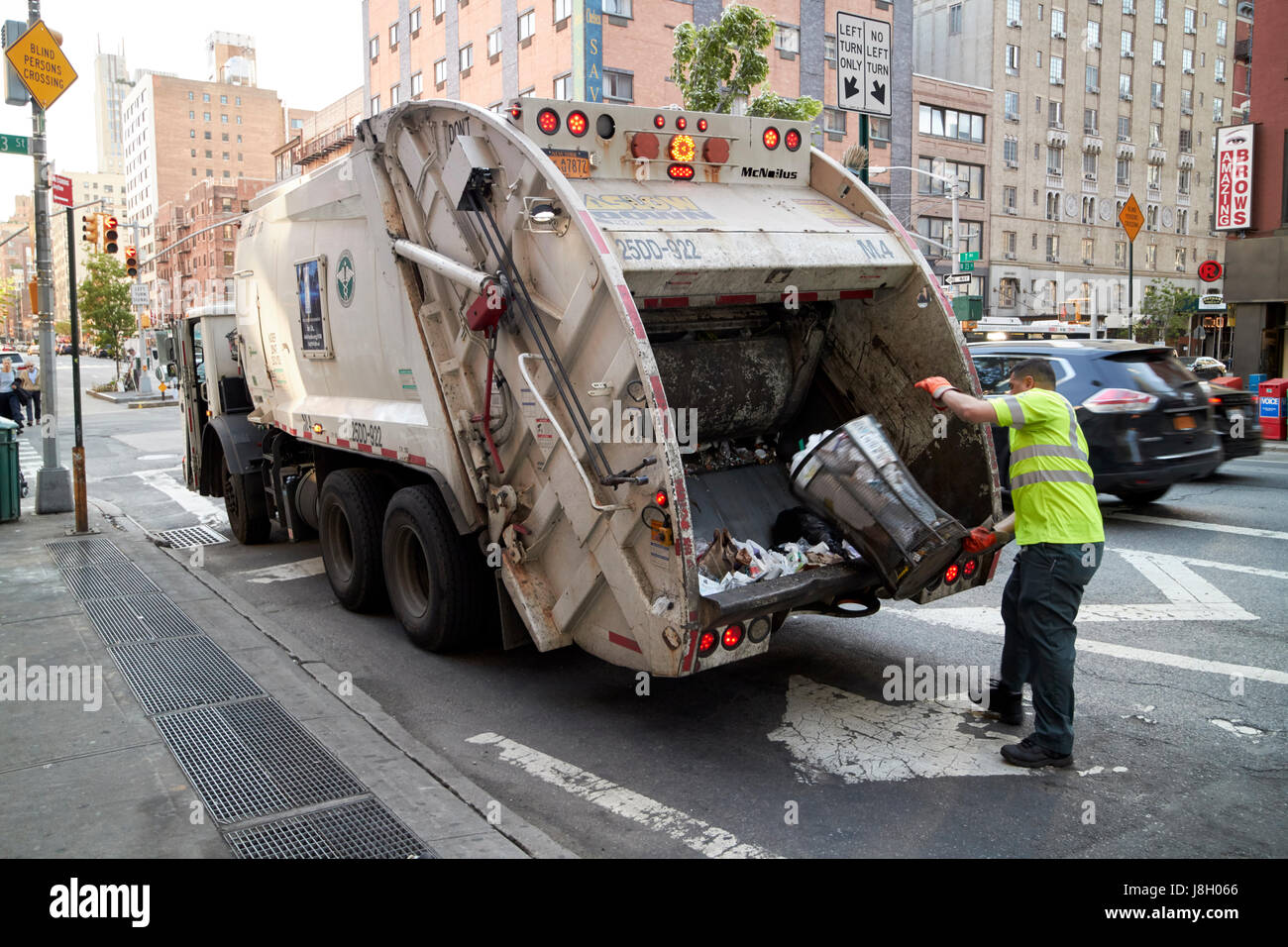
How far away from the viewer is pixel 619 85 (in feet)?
114

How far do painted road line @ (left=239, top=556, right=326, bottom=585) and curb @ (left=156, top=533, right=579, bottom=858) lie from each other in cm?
74

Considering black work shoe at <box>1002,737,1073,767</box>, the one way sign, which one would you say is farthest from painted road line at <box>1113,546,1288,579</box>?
the one way sign

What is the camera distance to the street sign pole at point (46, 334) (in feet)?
35.7

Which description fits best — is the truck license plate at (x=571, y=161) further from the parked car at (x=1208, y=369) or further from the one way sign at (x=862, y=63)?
the parked car at (x=1208, y=369)

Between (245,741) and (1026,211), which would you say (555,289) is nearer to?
(245,741)

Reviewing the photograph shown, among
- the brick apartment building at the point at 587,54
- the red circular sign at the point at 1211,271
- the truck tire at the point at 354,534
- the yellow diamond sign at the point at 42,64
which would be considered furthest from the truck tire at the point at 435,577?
the brick apartment building at the point at 587,54

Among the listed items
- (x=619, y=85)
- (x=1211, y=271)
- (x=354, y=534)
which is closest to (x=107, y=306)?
(x=619, y=85)

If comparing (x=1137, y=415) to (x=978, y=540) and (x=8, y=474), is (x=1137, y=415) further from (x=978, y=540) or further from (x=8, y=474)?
(x=8, y=474)

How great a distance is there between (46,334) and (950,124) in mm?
43599

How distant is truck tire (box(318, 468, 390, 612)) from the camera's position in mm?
6898

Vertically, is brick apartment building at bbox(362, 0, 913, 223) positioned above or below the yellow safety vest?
above

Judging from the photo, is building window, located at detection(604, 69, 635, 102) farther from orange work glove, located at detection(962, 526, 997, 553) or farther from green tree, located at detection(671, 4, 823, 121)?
orange work glove, located at detection(962, 526, 997, 553)

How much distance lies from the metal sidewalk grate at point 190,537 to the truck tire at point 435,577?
453cm
